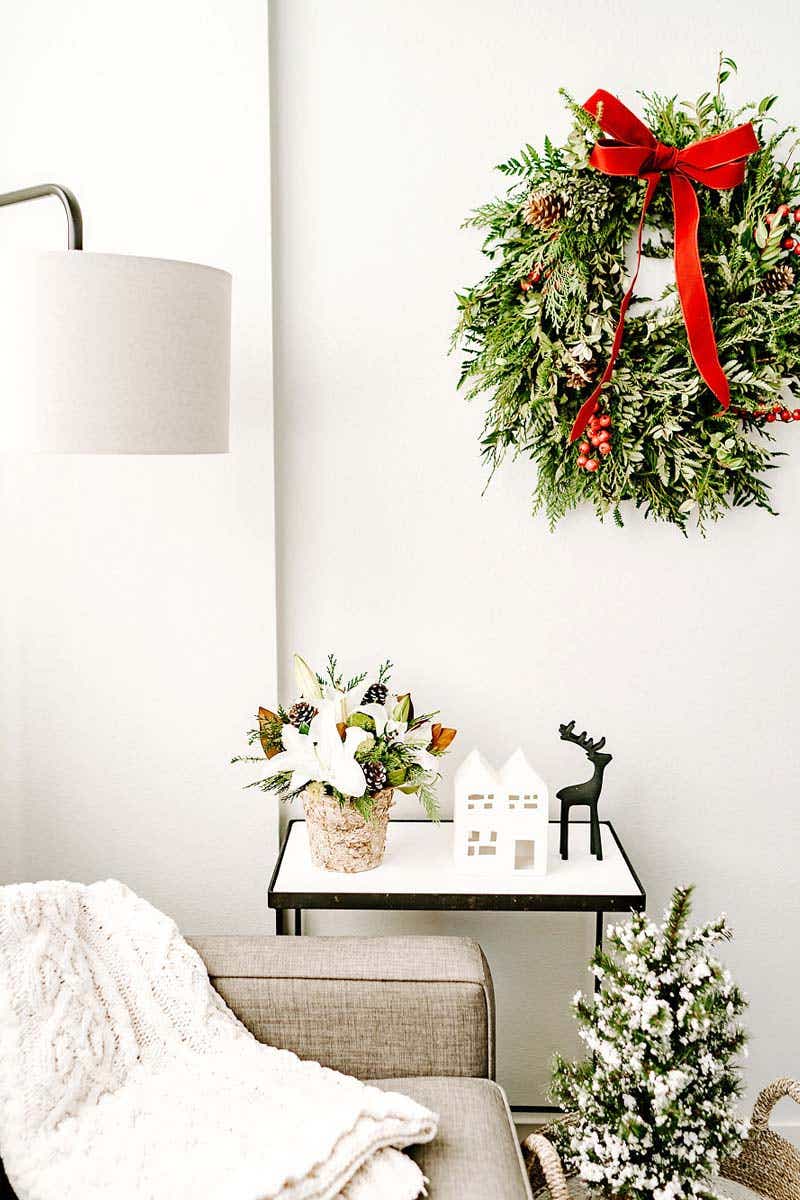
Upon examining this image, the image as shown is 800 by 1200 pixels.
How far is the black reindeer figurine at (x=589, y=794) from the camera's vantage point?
1.90 metres

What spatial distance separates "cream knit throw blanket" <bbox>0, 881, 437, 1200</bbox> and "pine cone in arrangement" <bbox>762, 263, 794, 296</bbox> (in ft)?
4.75

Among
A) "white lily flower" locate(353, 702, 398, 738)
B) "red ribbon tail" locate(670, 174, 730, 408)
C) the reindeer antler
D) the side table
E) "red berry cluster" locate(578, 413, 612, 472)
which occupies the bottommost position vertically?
the side table

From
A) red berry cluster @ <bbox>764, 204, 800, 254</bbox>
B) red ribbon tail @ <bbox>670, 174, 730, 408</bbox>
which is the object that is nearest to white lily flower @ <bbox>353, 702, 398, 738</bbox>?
red ribbon tail @ <bbox>670, 174, 730, 408</bbox>

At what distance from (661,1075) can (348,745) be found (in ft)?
2.18

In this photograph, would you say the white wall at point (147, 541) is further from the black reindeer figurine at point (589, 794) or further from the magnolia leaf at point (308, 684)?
the black reindeer figurine at point (589, 794)

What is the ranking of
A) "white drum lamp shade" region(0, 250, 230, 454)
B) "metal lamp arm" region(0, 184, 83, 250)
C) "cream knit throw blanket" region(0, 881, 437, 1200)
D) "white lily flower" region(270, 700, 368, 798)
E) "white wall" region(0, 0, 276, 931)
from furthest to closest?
"white wall" region(0, 0, 276, 931)
"white lily flower" region(270, 700, 368, 798)
"metal lamp arm" region(0, 184, 83, 250)
"white drum lamp shade" region(0, 250, 230, 454)
"cream knit throw blanket" region(0, 881, 437, 1200)

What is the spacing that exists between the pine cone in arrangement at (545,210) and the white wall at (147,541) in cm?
49

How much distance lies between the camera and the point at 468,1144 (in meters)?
1.49

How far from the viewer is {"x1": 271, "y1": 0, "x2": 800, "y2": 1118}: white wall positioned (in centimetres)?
204

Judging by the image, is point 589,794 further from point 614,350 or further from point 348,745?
point 614,350

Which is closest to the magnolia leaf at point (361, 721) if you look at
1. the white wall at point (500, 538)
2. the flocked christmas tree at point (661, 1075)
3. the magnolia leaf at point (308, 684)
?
the magnolia leaf at point (308, 684)

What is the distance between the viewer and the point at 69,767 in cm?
216

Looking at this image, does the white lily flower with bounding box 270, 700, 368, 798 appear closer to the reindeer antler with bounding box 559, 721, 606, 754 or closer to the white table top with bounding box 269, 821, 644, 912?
the white table top with bounding box 269, 821, 644, 912

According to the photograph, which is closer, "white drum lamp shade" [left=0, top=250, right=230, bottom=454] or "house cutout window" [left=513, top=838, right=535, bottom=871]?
"white drum lamp shade" [left=0, top=250, right=230, bottom=454]
